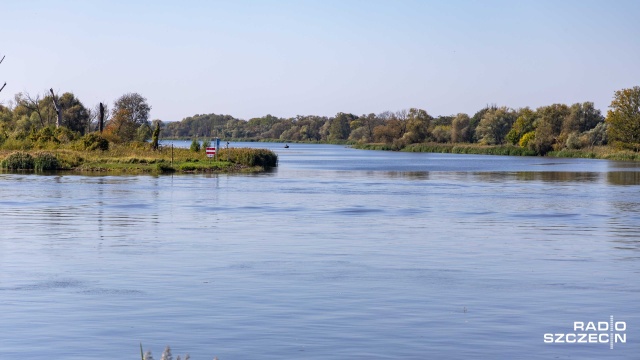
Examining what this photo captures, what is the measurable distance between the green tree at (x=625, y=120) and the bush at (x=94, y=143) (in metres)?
63.7

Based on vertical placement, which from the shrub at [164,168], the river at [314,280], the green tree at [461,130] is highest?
the green tree at [461,130]

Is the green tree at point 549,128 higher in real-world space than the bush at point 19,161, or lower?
higher

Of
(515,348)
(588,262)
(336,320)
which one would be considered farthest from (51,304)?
(588,262)

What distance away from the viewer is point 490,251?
21891 millimetres

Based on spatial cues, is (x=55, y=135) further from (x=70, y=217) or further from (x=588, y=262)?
(x=588, y=262)

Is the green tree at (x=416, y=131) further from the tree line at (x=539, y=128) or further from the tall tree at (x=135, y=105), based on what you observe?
the tall tree at (x=135, y=105)

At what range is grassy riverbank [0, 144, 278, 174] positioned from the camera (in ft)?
194

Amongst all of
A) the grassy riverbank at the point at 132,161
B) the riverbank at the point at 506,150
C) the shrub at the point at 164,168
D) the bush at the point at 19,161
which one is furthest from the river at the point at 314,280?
the riverbank at the point at 506,150

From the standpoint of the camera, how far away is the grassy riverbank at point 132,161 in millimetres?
59281

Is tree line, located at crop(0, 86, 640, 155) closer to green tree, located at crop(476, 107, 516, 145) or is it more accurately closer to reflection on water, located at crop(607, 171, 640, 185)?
green tree, located at crop(476, 107, 516, 145)

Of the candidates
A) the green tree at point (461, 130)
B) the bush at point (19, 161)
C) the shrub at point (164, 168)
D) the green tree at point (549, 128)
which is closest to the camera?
the shrub at point (164, 168)

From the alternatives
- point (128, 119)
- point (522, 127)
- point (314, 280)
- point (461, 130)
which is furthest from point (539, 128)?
point (314, 280)

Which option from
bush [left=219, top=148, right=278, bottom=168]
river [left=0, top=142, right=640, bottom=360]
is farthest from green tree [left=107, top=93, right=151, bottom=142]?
river [left=0, top=142, right=640, bottom=360]

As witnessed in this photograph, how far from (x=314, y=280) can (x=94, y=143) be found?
53.8 metres
